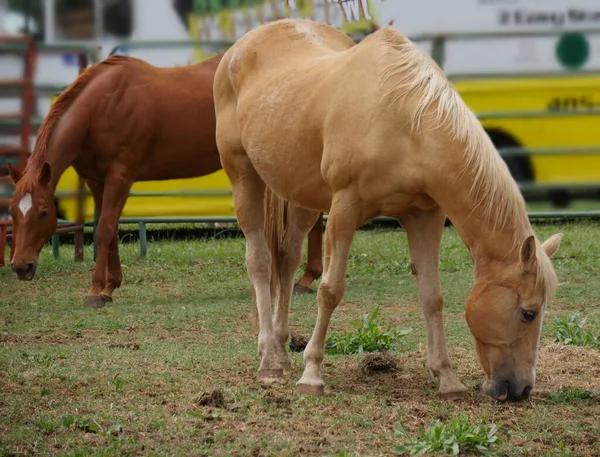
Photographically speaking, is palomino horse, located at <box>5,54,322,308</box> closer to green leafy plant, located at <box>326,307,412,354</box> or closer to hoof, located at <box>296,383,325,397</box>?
green leafy plant, located at <box>326,307,412,354</box>

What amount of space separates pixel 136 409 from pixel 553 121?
8.38m

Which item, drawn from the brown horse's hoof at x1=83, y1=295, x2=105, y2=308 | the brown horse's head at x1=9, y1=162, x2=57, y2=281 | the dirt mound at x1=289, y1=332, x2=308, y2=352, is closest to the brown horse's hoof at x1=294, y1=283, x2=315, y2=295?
the brown horse's hoof at x1=83, y1=295, x2=105, y2=308

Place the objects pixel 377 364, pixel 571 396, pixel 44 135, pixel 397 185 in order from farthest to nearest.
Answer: pixel 44 135 → pixel 377 364 → pixel 571 396 → pixel 397 185

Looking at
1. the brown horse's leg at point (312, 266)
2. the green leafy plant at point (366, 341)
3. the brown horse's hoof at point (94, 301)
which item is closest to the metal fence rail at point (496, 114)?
the brown horse's leg at point (312, 266)

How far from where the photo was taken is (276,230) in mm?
6281

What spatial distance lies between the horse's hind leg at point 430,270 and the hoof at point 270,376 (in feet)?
2.57

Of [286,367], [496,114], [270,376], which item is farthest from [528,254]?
[496,114]

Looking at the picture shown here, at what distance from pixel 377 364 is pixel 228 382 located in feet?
2.62

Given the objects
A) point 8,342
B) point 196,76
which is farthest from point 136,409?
point 196,76

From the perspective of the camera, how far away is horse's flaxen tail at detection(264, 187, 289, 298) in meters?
6.26

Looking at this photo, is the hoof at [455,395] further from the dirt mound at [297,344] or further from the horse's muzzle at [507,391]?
the dirt mound at [297,344]

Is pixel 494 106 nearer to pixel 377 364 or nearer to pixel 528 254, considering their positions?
pixel 377 364

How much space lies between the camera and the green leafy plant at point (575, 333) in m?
6.46

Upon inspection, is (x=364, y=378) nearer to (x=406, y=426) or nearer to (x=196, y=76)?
(x=406, y=426)
